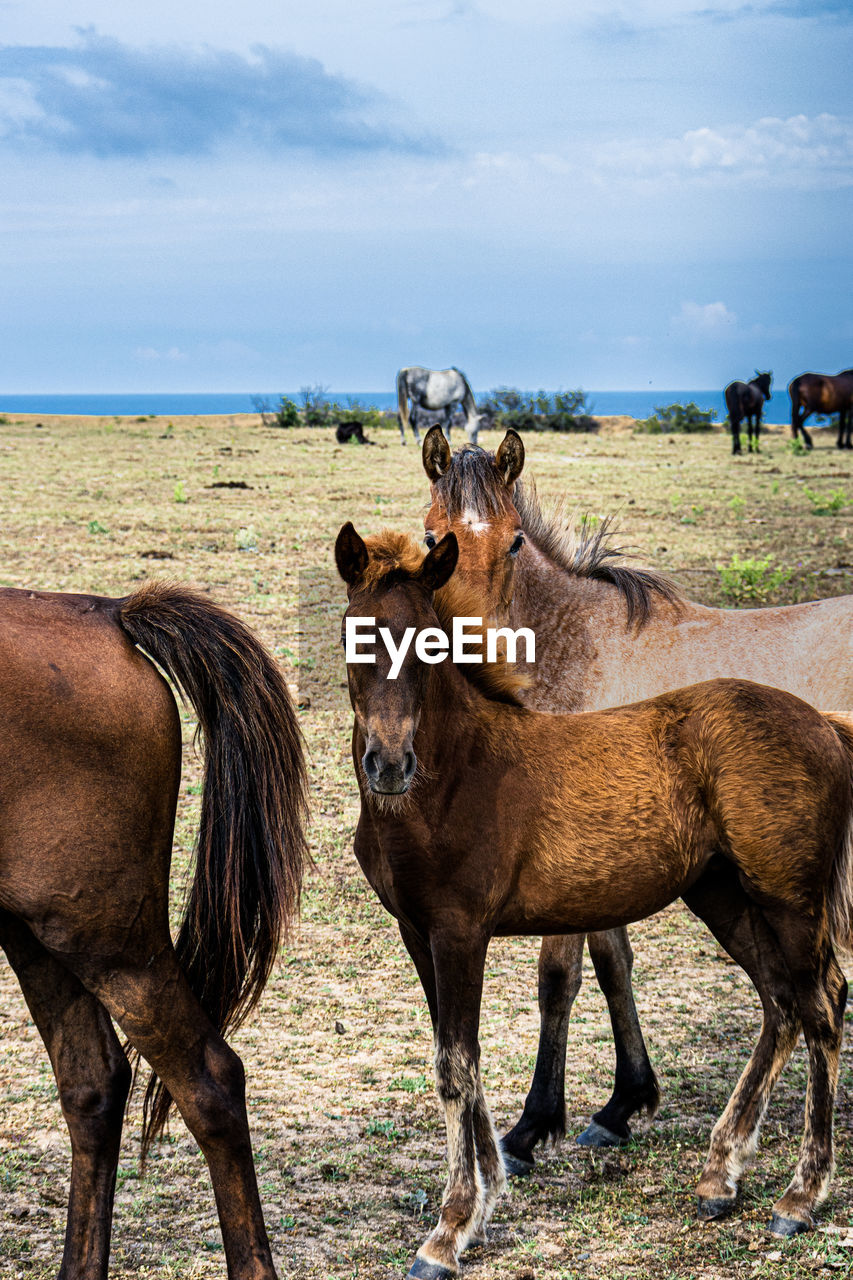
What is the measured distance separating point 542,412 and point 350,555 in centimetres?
3029

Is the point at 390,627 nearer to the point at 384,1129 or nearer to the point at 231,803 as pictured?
the point at 231,803

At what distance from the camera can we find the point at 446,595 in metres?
3.50

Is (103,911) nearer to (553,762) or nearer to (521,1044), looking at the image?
(553,762)

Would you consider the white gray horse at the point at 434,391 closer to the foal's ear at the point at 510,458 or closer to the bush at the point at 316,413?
the bush at the point at 316,413

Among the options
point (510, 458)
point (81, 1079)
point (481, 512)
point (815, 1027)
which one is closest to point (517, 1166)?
point (815, 1027)

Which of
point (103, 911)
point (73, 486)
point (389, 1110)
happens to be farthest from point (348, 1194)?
point (73, 486)

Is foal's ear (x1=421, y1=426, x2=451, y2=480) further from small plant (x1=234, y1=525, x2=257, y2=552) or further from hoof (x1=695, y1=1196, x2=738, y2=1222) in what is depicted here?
small plant (x1=234, y1=525, x2=257, y2=552)

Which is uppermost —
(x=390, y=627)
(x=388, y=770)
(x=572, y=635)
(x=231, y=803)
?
(x=390, y=627)

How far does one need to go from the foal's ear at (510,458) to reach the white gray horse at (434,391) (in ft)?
68.0

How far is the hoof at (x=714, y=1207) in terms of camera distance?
11.6 ft

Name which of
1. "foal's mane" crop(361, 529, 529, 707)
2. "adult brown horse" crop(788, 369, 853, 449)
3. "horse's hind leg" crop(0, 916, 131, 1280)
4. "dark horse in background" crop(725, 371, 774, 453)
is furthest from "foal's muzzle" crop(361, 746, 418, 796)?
"adult brown horse" crop(788, 369, 853, 449)

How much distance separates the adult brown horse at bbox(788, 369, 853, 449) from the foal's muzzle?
86.5ft

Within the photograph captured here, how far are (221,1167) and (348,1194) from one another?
804 millimetres

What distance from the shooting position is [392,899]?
348cm
